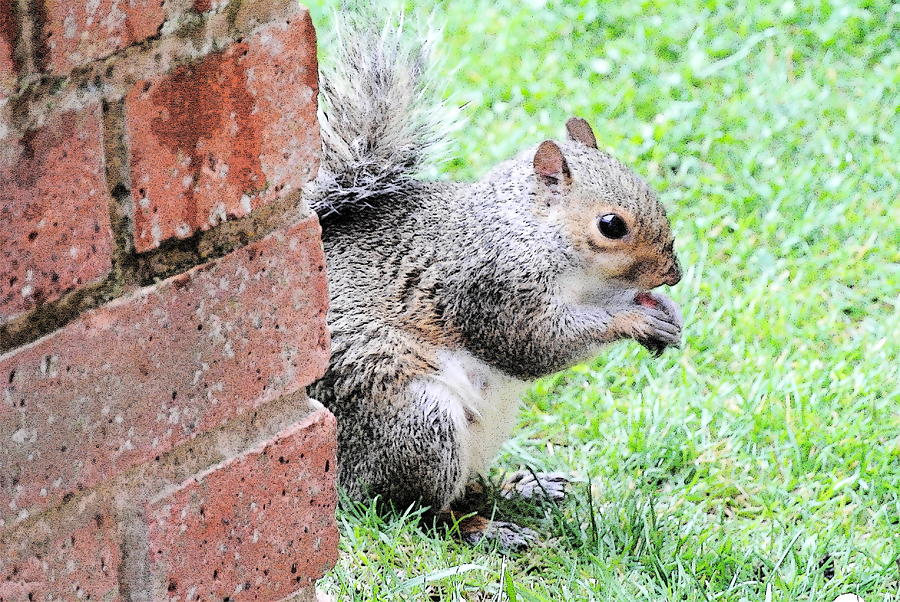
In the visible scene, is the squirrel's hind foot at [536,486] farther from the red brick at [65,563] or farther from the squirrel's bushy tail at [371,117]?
the red brick at [65,563]

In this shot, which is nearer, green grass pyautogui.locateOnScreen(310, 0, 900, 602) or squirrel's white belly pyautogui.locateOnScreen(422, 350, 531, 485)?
green grass pyautogui.locateOnScreen(310, 0, 900, 602)

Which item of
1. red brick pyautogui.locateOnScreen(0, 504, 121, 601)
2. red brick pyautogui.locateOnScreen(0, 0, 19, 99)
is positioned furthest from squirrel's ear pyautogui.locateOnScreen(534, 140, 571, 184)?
red brick pyautogui.locateOnScreen(0, 0, 19, 99)

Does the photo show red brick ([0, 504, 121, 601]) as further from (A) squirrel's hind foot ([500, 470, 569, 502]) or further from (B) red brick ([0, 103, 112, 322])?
(A) squirrel's hind foot ([500, 470, 569, 502])

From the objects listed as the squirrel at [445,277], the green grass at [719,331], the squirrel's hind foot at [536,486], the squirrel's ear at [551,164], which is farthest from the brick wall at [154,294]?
the squirrel's hind foot at [536,486]

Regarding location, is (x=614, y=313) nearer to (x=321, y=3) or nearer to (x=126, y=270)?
(x=126, y=270)

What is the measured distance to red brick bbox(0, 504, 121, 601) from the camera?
99cm

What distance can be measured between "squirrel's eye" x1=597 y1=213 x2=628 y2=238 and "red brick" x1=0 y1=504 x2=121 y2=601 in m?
1.44

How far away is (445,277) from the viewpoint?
95.3 inches

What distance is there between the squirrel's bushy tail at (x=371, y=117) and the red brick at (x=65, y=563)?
1449 millimetres

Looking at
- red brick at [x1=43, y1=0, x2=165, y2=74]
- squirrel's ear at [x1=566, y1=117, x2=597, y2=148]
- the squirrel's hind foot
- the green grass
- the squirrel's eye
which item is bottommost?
the squirrel's hind foot

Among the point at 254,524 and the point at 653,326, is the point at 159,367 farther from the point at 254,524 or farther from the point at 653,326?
the point at 653,326

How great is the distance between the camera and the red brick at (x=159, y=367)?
957 mm

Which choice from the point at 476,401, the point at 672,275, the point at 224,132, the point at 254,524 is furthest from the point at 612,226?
the point at 224,132

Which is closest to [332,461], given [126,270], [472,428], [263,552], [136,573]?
[263,552]
